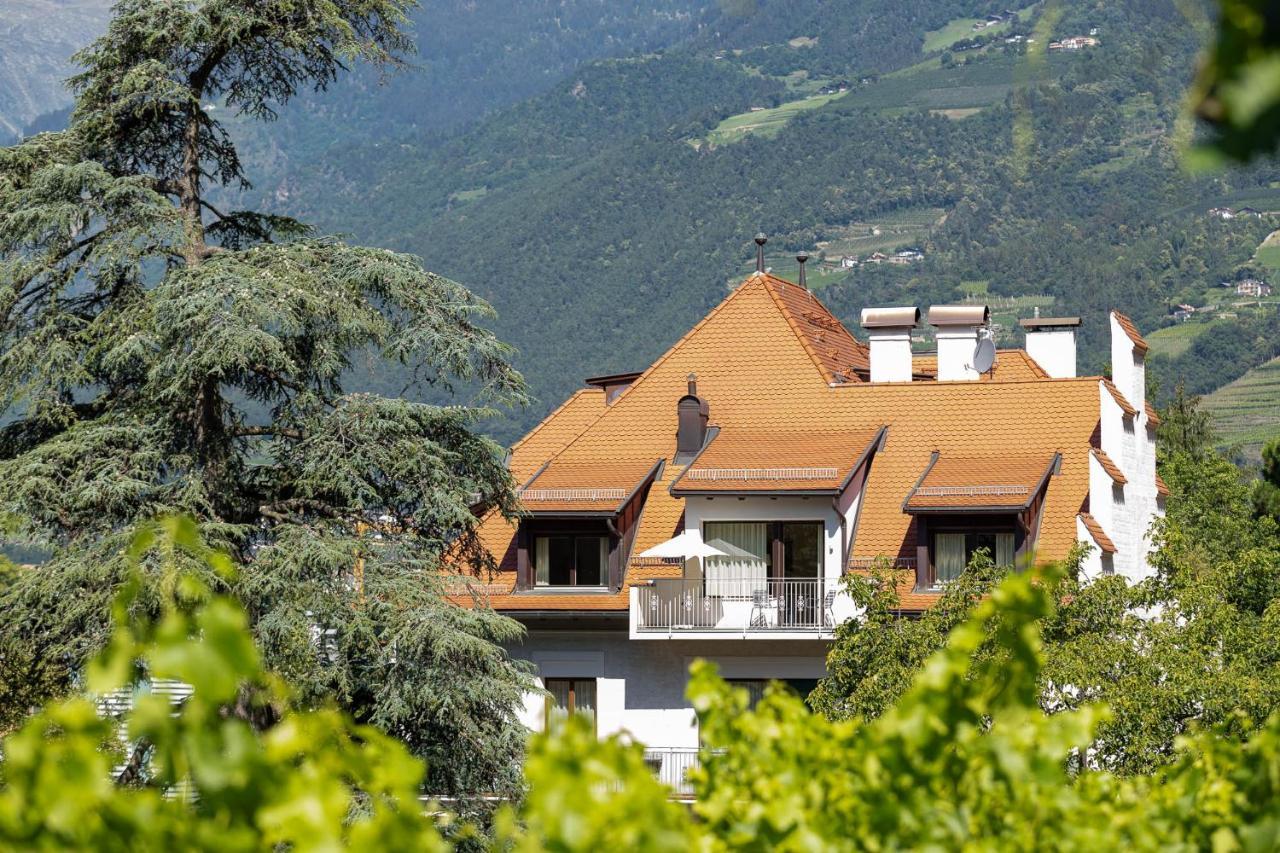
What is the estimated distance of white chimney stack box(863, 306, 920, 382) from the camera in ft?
124

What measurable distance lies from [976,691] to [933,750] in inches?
18.5

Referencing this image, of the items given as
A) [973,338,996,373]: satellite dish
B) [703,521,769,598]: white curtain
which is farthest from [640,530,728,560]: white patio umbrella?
[973,338,996,373]: satellite dish

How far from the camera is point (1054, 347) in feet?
134

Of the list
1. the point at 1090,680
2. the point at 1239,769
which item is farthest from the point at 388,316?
the point at 1239,769

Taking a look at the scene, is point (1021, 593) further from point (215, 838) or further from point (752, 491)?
point (752, 491)

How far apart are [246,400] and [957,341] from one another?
17.8 metres

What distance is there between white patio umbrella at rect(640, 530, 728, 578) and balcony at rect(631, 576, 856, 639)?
0.47 meters

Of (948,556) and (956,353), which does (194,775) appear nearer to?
(948,556)

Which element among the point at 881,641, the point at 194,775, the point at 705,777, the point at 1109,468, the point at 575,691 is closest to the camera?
the point at 194,775

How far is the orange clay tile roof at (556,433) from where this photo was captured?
37500 mm

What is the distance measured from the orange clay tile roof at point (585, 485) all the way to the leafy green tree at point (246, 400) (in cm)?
893

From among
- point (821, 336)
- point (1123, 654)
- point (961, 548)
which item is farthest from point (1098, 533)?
point (821, 336)

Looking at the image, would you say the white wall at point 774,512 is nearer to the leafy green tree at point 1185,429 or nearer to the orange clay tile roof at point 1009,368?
the orange clay tile roof at point 1009,368

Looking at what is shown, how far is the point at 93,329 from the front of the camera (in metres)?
21.6
